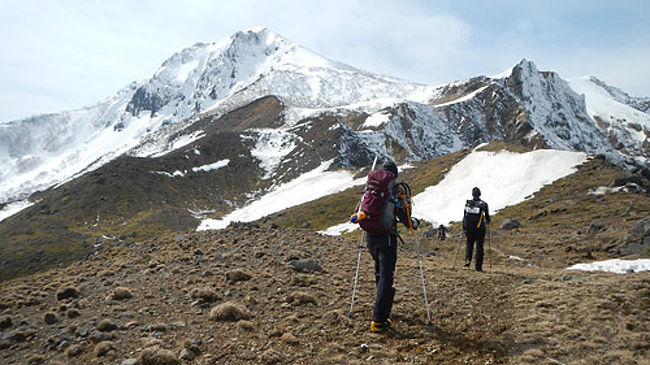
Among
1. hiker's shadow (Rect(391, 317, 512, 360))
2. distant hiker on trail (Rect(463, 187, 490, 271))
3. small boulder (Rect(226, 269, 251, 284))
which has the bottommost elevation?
hiker's shadow (Rect(391, 317, 512, 360))

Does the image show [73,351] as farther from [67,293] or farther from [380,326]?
[380,326]

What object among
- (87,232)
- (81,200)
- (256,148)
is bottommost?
(87,232)

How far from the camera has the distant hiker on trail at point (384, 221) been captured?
873cm

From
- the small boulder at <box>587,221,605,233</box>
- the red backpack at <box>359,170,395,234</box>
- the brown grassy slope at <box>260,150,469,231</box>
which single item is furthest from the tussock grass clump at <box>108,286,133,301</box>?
the brown grassy slope at <box>260,150,469,231</box>

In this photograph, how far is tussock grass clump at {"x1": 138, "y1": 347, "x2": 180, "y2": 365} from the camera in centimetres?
744

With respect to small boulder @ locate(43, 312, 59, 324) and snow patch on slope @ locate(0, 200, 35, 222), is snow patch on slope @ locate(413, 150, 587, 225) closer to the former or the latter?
small boulder @ locate(43, 312, 59, 324)

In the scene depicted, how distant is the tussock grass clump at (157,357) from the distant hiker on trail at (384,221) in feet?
14.5

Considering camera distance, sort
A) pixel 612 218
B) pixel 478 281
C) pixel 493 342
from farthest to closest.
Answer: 1. pixel 612 218
2. pixel 478 281
3. pixel 493 342

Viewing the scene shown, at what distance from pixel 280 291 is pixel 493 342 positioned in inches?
255

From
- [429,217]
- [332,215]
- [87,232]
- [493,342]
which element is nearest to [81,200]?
[87,232]

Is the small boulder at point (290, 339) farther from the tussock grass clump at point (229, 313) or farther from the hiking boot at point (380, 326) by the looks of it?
the tussock grass clump at point (229, 313)

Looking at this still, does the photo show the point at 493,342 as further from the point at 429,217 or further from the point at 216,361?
the point at 429,217

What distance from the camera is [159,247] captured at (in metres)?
21.3

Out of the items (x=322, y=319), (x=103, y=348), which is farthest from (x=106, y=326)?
(x=322, y=319)
